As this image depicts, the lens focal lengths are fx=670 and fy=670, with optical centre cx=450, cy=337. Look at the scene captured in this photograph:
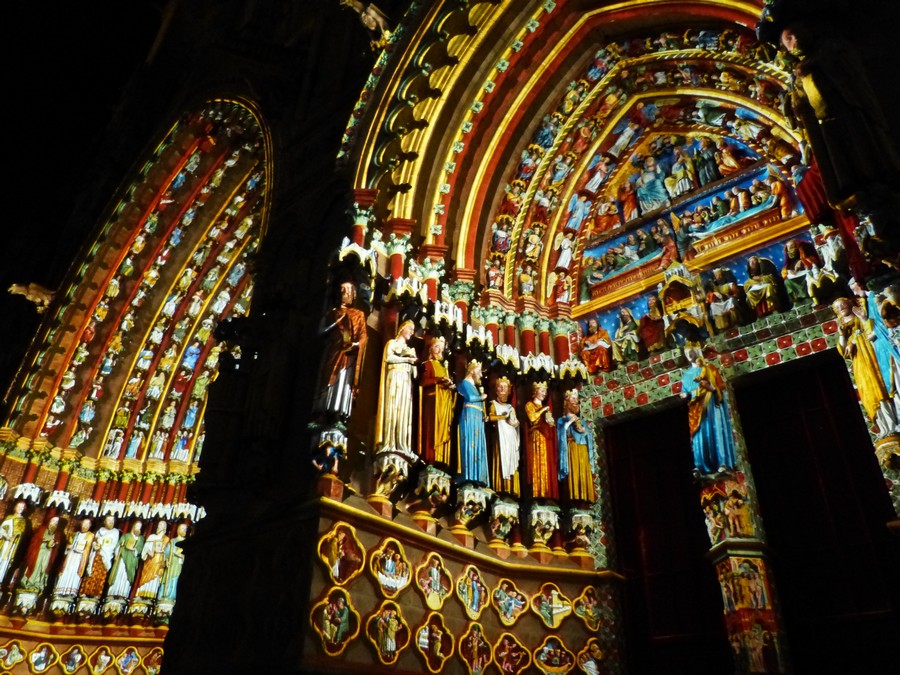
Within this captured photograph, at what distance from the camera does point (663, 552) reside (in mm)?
6449

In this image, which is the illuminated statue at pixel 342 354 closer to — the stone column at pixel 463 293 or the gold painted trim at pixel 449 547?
the gold painted trim at pixel 449 547

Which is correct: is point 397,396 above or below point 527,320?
below

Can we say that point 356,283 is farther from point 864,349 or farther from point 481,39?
point 864,349

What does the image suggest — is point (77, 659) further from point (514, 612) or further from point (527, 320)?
point (527, 320)

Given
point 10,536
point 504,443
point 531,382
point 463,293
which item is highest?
point 463,293

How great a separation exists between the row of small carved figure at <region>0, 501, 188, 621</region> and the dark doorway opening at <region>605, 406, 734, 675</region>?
5.73 m

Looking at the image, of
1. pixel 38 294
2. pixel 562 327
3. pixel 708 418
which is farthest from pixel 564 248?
pixel 38 294

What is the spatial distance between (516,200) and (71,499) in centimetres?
766

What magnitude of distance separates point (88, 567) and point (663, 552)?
301 inches

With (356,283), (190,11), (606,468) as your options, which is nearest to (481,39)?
(356,283)

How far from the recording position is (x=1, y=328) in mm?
12812

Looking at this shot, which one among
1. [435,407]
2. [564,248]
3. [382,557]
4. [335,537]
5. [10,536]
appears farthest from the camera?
[10,536]

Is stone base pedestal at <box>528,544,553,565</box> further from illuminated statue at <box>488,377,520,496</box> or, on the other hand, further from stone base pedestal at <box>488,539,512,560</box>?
illuminated statue at <box>488,377,520,496</box>

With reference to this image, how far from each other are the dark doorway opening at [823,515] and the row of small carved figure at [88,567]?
7102 mm
